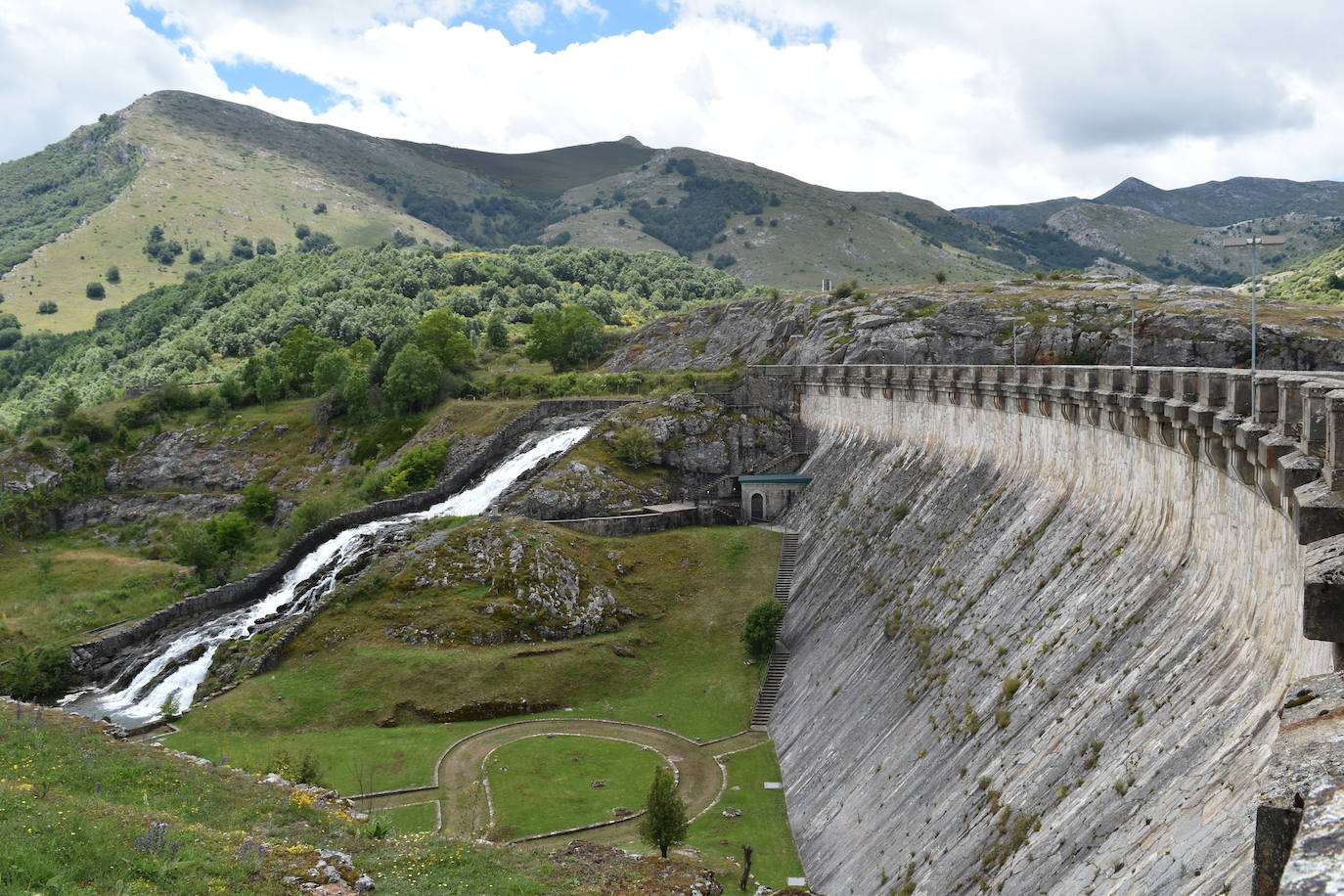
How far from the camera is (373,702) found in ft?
176

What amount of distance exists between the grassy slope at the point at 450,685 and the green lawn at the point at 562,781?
3.67 meters

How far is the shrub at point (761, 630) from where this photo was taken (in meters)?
57.4

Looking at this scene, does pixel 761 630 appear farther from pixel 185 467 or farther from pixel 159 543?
pixel 185 467

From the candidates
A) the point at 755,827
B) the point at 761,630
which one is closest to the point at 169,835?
the point at 755,827

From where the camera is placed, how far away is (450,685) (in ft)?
180

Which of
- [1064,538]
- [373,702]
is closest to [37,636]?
[373,702]

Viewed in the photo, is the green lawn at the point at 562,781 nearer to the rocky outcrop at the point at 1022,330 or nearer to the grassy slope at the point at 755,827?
the grassy slope at the point at 755,827

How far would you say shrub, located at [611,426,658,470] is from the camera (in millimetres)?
80625

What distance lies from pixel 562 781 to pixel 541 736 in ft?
19.2

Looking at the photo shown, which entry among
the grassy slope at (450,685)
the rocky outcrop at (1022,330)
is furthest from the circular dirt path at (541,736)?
the rocky outcrop at (1022,330)

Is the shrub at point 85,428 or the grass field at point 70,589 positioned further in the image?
the shrub at point 85,428

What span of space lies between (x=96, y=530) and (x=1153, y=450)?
98.9 m

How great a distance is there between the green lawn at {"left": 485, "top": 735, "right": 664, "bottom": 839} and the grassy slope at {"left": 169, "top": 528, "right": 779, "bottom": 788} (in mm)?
3668

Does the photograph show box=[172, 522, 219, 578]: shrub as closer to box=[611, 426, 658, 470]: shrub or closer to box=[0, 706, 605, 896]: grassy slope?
box=[611, 426, 658, 470]: shrub
